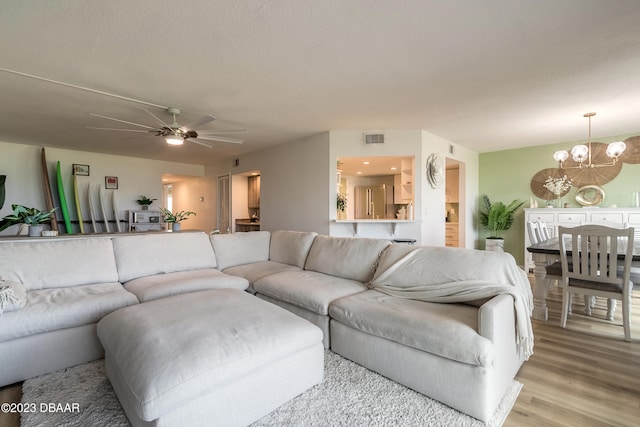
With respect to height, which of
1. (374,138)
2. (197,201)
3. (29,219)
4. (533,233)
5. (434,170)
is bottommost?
(533,233)

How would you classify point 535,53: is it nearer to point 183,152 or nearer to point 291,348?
point 291,348

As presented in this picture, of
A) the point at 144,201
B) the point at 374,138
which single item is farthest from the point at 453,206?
the point at 144,201

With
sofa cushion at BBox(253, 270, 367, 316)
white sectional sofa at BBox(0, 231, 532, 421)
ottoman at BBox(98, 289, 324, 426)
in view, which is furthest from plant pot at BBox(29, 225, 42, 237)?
sofa cushion at BBox(253, 270, 367, 316)

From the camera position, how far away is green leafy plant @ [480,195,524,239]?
19.7 ft

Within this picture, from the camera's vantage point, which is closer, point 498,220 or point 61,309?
point 61,309

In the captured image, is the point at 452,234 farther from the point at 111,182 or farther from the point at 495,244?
the point at 111,182

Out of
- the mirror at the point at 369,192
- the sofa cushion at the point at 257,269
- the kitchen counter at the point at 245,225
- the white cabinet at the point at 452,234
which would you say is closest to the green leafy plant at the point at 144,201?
the kitchen counter at the point at 245,225

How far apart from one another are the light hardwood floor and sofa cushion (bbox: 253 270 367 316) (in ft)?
4.29

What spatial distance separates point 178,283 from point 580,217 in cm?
633

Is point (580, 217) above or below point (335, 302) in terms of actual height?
above

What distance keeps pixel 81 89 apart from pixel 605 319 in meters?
5.99

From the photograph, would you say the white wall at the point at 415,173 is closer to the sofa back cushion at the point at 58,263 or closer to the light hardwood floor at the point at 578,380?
the light hardwood floor at the point at 578,380

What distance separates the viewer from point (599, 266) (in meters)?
2.72

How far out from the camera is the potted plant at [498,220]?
235 inches
